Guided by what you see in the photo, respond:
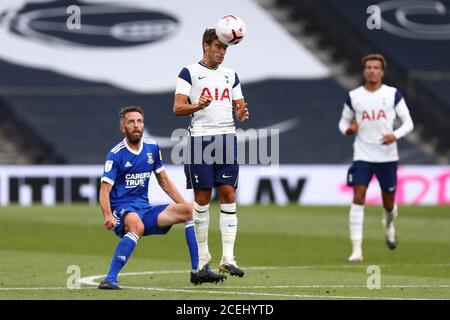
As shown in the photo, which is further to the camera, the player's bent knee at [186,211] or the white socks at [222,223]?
the white socks at [222,223]

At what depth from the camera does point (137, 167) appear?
11.0 m

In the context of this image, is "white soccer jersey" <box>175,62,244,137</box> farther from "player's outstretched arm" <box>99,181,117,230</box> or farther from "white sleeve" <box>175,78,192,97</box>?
"player's outstretched arm" <box>99,181,117,230</box>

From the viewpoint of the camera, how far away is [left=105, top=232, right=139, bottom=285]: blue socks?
34.5 feet

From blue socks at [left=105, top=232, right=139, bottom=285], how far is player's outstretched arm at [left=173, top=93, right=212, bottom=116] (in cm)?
127

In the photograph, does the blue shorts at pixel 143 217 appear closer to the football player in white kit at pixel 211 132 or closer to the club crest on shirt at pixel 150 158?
the club crest on shirt at pixel 150 158

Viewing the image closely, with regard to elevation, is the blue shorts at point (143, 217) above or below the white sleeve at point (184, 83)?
below

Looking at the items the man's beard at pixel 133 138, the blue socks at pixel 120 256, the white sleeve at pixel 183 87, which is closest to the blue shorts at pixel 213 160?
the white sleeve at pixel 183 87

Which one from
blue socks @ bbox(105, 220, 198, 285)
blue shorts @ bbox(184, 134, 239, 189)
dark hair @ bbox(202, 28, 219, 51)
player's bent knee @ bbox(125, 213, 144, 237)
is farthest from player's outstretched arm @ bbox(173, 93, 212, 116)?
blue socks @ bbox(105, 220, 198, 285)

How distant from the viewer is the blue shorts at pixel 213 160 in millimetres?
11477

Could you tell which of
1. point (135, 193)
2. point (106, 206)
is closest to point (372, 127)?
point (135, 193)

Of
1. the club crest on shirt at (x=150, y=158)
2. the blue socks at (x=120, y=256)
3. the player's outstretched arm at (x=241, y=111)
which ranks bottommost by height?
the blue socks at (x=120, y=256)

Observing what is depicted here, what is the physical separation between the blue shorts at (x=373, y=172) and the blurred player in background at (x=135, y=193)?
467 centimetres
